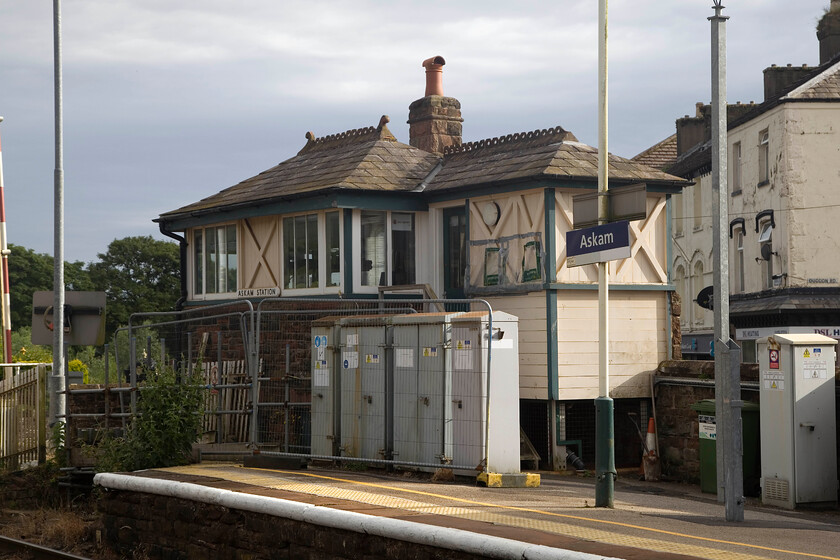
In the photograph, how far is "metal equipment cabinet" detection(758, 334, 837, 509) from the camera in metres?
14.3

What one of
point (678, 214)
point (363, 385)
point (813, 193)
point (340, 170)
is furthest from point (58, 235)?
point (678, 214)

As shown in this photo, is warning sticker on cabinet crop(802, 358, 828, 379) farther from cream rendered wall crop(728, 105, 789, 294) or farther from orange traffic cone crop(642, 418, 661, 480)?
cream rendered wall crop(728, 105, 789, 294)

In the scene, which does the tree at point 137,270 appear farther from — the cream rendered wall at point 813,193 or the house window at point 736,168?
the cream rendered wall at point 813,193

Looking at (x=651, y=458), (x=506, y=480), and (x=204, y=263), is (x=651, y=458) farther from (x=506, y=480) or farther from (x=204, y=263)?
(x=204, y=263)

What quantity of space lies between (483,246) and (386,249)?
2.07 meters

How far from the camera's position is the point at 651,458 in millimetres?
18703

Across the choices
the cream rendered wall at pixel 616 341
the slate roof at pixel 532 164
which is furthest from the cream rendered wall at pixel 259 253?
the cream rendered wall at pixel 616 341

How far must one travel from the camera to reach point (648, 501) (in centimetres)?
1338

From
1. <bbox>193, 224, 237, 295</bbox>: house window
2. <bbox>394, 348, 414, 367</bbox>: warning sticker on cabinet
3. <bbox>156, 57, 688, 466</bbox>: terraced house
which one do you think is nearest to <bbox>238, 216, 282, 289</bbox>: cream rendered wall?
<bbox>156, 57, 688, 466</bbox>: terraced house

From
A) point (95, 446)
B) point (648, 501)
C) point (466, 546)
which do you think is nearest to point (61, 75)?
point (95, 446)

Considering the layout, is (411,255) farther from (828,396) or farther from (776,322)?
(776,322)

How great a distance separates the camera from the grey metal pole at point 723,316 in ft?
36.1

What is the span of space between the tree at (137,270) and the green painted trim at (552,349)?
4958 centimetres

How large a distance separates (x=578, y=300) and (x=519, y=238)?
159 centimetres
